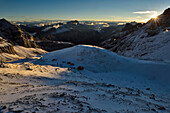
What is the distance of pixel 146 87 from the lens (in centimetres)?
1194

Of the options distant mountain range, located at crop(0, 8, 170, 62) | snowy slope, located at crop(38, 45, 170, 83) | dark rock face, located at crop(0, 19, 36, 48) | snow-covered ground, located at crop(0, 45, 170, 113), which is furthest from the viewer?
dark rock face, located at crop(0, 19, 36, 48)

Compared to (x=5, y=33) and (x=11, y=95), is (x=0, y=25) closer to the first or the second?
(x=5, y=33)

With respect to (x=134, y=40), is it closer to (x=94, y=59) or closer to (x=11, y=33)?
(x=94, y=59)

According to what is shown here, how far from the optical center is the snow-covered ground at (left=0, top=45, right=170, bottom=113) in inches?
202

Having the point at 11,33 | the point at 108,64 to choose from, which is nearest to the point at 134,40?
the point at 108,64

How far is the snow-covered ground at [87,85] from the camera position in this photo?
5129 millimetres

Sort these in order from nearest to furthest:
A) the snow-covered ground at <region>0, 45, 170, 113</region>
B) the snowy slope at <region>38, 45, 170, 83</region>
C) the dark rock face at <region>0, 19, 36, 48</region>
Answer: the snow-covered ground at <region>0, 45, 170, 113</region>, the snowy slope at <region>38, 45, 170, 83</region>, the dark rock face at <region>0, 19, 36, 48</region>

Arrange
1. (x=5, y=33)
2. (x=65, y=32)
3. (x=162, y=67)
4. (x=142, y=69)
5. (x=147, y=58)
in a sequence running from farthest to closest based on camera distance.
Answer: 1. (x=65, y=32)
2. (x=5, y=33)
3. (x=147, y=58)
4. (x=142, y=69)
5. (x=162, y=67)

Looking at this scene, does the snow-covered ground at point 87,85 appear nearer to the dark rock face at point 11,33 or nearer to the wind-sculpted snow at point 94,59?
the wind-sculpted snow at point 94,59

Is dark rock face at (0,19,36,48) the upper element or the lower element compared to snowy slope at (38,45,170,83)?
upper

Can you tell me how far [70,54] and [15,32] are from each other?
36.8 m

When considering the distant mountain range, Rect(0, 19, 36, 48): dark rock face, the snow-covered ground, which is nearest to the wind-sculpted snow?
the snow-covered ground

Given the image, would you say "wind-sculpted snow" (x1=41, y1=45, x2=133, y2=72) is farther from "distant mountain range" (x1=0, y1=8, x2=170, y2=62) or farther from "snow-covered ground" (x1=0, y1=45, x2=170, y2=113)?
"distant mountain range" (x1=0, y1=8, x2=170, y2=62)

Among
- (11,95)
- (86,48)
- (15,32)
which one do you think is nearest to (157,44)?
(86,48)
